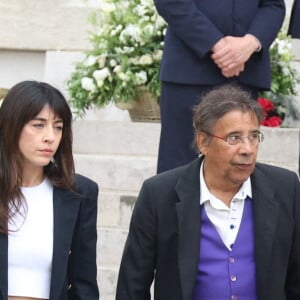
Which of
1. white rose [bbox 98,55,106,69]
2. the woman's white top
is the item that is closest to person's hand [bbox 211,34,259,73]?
the woman's white top

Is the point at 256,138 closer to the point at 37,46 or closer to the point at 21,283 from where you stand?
the point at 21,283

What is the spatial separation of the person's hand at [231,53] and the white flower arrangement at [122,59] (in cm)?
189

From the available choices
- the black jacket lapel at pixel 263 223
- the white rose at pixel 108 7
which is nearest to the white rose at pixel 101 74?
the white rose at pixel 108 7

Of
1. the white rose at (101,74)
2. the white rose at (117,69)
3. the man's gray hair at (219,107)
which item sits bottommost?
the man's gray hair at (219,107)

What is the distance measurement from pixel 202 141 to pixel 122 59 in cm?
306

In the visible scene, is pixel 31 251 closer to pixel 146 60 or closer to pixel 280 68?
pixel 146 60

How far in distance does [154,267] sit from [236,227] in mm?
394

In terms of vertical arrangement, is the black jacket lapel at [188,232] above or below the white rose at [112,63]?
below

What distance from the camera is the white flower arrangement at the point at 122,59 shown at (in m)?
7.49

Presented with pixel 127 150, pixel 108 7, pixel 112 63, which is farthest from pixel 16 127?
pixel 108 7

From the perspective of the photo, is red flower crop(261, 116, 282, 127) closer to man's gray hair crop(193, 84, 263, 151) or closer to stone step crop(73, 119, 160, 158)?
stone step crop(73, 119, 160, 158)

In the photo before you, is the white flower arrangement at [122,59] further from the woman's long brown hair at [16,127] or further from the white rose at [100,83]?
the woman's long brown hair at [16,127]

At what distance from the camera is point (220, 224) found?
4.55 metres

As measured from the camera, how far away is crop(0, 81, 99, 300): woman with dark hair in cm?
457
